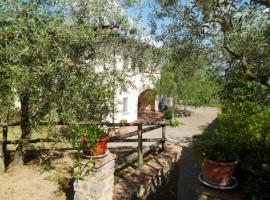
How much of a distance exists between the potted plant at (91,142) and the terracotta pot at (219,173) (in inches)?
86.3

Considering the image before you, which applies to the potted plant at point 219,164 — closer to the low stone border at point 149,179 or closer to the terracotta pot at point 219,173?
the terracotta pot at point 219,173

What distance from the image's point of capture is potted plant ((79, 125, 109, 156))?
5.35 meters

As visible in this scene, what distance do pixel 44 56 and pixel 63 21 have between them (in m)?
1.43

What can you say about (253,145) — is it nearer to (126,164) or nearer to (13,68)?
(126,164)

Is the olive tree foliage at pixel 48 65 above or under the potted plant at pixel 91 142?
above

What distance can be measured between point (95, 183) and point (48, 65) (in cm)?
238

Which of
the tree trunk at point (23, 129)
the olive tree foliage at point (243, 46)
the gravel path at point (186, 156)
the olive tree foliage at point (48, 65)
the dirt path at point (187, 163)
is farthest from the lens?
the gravel path at point (186, 156)

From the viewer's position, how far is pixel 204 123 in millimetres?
29125

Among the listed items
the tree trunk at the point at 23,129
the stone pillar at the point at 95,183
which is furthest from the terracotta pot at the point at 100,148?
the tree trunk at the point at 23,129

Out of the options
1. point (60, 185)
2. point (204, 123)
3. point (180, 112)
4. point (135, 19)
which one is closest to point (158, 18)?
point (135, 19)

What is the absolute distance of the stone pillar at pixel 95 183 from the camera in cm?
514

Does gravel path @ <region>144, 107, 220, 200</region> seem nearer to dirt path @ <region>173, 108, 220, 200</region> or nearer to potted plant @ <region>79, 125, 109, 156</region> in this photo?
dirt path @ <region>173, 108, 220, 200</region>

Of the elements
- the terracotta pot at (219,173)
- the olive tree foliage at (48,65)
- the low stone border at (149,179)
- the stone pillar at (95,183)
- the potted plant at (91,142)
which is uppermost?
the olive tree foliage at (48,65)

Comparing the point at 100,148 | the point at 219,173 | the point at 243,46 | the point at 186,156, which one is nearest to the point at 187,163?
the point at 186,156
